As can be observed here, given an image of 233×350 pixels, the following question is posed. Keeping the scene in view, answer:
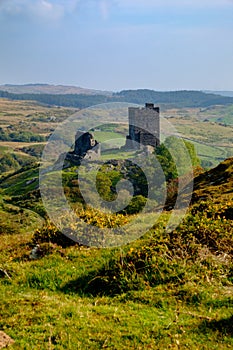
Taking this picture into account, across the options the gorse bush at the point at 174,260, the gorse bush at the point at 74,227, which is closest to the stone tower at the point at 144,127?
the gorse bush at the point at 74,227

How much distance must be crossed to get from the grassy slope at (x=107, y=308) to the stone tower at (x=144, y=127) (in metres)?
81.9

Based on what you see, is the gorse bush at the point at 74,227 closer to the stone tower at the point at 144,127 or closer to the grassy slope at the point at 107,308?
the grassy slope at the point at 107,308

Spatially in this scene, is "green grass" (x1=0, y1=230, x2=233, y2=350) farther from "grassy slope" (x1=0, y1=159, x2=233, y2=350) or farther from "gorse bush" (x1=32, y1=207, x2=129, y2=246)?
"gorse bush" (x1=32, y1=207, x2=129, y2=246)

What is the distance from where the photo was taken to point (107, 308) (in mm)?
7414

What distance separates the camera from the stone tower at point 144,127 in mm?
96769

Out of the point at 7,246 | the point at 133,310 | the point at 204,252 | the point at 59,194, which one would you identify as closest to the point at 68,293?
the point at 133,310

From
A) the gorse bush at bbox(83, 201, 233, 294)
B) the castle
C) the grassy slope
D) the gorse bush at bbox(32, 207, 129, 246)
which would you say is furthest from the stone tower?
the grassy slope

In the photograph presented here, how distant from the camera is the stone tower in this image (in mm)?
96769

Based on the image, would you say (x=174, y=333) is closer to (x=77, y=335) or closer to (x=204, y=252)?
(x=77, y=335)

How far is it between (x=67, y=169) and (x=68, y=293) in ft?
381

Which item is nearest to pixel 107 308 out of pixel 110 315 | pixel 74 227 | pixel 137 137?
pixel 110 315

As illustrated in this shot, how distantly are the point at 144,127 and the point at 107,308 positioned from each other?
356 ft

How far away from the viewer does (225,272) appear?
8539 millimetres

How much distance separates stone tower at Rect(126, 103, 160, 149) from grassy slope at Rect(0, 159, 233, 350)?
81.9 meters
